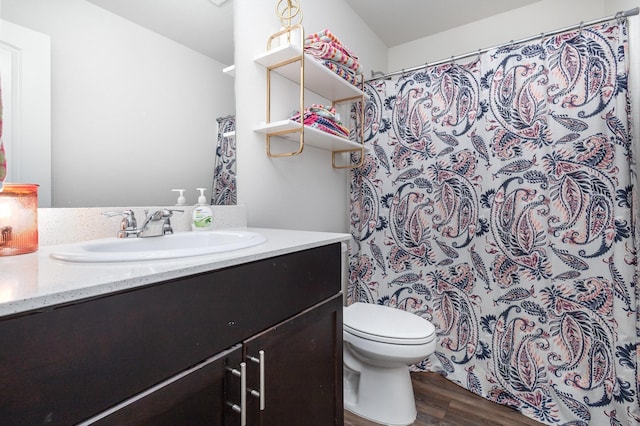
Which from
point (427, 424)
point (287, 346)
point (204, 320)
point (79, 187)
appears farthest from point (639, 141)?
point (79, 187)

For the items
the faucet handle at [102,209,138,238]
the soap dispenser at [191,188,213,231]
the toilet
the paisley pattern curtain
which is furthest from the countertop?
the toilet

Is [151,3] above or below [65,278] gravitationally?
above

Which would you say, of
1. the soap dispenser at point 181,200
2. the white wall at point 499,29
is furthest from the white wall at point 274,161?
the white wall at point 499,29

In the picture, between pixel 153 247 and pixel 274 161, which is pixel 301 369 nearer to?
pixel 153 247

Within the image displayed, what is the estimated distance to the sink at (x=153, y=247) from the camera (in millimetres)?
631

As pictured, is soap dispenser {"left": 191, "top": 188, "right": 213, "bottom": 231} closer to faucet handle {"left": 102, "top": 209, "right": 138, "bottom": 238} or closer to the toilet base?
faucet handle {"left": 102, "top": 209, "right": 138, "bottom": 238}

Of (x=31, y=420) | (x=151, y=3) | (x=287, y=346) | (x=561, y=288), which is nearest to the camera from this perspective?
(x=31, y=420)

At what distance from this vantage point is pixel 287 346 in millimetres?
859

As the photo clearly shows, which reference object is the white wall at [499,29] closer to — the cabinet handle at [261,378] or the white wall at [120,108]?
the white wall at [120,108]

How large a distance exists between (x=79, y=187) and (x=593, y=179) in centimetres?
202

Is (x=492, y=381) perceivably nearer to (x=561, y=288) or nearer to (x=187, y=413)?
(x=561, y=288)

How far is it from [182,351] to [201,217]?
609mm

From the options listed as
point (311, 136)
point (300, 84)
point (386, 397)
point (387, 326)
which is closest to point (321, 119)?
point (311, 136)

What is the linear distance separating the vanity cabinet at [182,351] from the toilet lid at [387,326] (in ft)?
1.40
